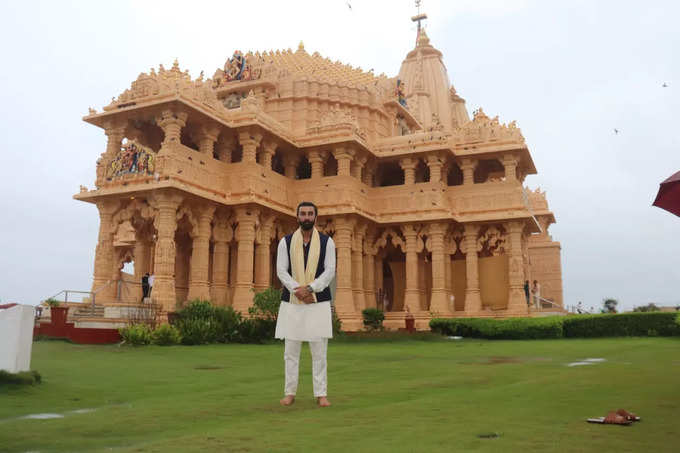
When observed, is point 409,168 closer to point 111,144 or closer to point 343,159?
point 343,159

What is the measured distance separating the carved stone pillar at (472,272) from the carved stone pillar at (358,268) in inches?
200

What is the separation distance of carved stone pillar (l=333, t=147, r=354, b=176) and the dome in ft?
76.0

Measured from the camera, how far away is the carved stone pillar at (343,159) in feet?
93.5

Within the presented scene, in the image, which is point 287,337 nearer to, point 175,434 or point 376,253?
point 175,434

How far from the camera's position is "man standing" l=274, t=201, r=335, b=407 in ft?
21.3

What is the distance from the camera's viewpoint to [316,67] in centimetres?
3381

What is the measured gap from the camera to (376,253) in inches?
1229

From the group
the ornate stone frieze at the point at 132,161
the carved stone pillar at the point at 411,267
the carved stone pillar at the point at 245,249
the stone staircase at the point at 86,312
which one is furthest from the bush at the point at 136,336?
the carved stone pillar at the point at 411,267

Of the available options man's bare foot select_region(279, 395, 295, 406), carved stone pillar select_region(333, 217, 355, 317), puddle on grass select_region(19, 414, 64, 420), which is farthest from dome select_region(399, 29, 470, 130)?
puddle on grass select_region(19, 414, 64, 420)

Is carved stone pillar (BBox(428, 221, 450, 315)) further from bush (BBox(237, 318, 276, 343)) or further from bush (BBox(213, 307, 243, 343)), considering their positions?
bush (BBox(213, 307, 243, 343))

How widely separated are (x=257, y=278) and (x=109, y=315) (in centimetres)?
719

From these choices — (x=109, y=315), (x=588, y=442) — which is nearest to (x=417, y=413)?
(x=588, y=442)

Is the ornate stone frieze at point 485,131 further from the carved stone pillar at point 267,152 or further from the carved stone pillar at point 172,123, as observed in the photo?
the carved stone pillar at point 172,123

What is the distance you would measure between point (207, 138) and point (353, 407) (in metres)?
20.3
